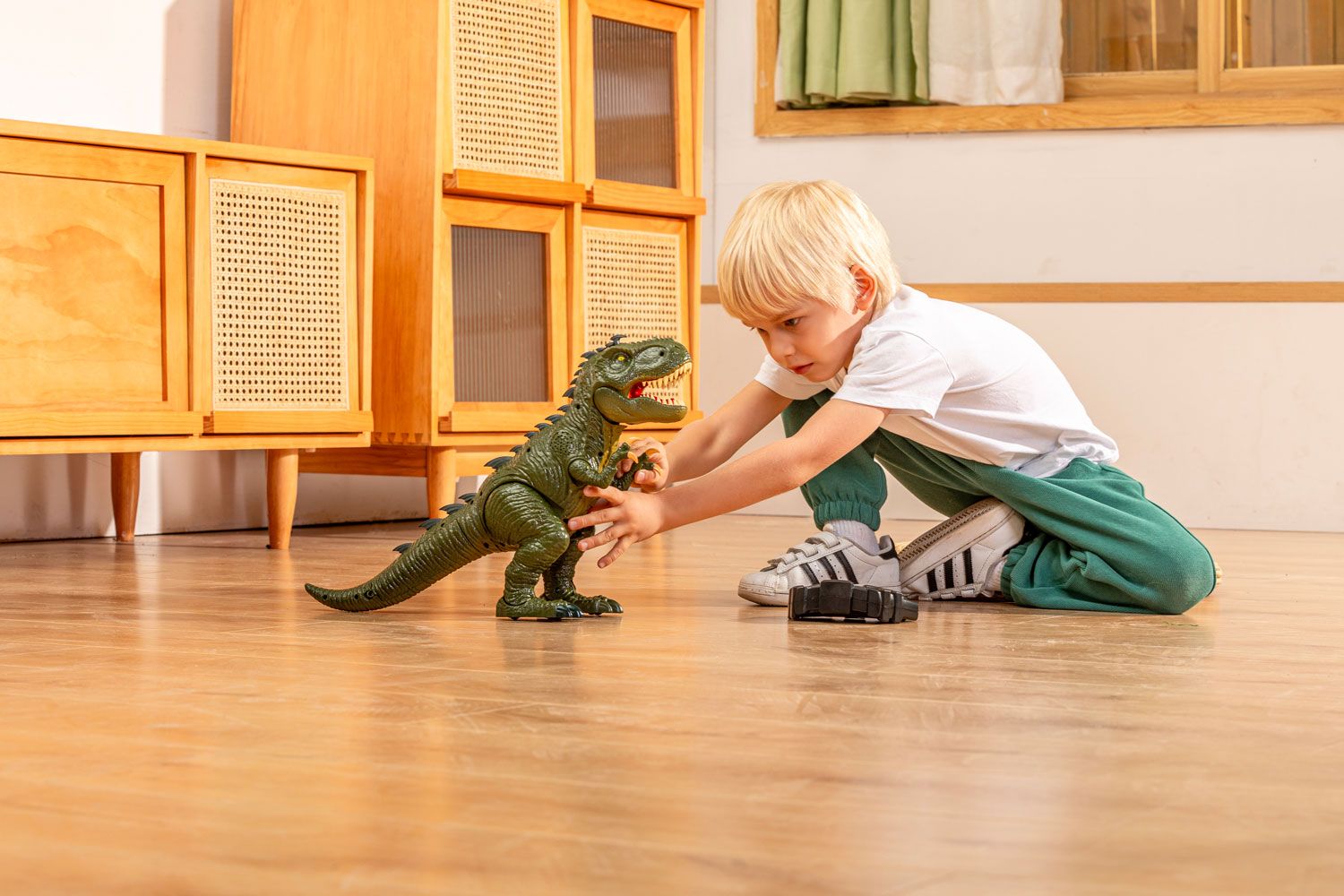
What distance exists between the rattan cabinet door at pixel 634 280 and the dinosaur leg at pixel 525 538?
1.19 m

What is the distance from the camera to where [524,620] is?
1.62m

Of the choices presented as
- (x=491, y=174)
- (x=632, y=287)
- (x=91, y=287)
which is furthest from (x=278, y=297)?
(x=632, y=287)

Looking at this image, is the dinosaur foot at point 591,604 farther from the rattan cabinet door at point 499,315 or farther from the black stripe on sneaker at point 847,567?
the rattan cabinet door at point 499,315

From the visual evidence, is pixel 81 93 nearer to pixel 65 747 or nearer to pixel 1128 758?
pixel 65 747

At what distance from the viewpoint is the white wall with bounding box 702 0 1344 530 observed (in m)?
3.33

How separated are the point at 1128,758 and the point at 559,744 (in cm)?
35

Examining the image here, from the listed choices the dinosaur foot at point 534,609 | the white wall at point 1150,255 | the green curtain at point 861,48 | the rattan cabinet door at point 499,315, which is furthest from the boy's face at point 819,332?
the green curtain at point 861,48

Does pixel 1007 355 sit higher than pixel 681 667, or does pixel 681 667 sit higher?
pixel 1007 355

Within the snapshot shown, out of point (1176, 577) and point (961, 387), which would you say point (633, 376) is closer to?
point (961, 387)

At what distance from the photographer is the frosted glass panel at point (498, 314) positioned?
2.64 m

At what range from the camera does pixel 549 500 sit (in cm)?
160

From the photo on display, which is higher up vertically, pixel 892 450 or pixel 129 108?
pixel 129 108

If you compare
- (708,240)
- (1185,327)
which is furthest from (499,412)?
(1185,327)

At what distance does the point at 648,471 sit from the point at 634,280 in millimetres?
1284
